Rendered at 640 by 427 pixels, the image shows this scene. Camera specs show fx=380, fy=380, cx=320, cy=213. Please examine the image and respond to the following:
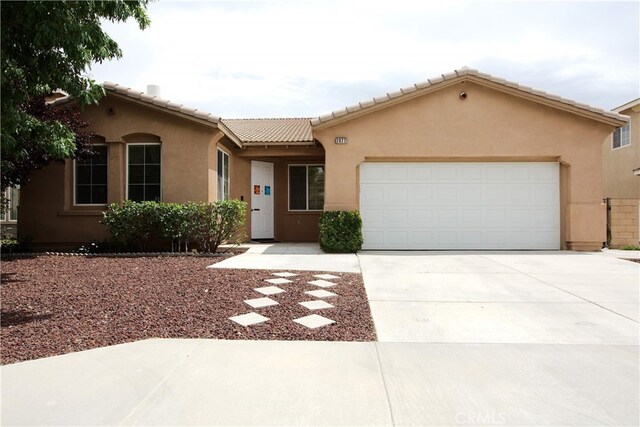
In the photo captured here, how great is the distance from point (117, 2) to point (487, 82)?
349 inches

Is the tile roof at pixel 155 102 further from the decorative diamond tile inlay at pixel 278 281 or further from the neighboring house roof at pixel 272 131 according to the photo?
the decorative diamond tile inlay at pixel 278 281

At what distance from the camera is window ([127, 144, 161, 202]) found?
10641 millimetres

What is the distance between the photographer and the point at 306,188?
43.6 ft

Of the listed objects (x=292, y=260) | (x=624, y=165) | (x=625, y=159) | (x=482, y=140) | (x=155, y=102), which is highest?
(x=155, y=102)

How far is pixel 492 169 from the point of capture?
34.6 feet

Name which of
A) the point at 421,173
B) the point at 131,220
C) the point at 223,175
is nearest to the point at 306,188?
the point at 223,175

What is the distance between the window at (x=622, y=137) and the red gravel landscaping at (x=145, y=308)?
17.4 metres

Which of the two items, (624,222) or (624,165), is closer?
(624,222)

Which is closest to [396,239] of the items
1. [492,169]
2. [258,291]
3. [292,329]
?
[492,169]

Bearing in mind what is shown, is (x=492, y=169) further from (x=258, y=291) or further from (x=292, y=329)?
(x=292, y=329)

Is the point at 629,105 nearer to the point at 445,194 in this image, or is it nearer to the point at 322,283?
the point at 445,194

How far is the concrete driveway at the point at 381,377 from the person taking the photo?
2557mm

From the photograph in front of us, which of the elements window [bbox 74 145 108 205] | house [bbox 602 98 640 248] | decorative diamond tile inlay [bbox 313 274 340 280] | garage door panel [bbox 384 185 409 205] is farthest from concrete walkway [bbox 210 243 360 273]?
house [bbox 602 98 640 248]
